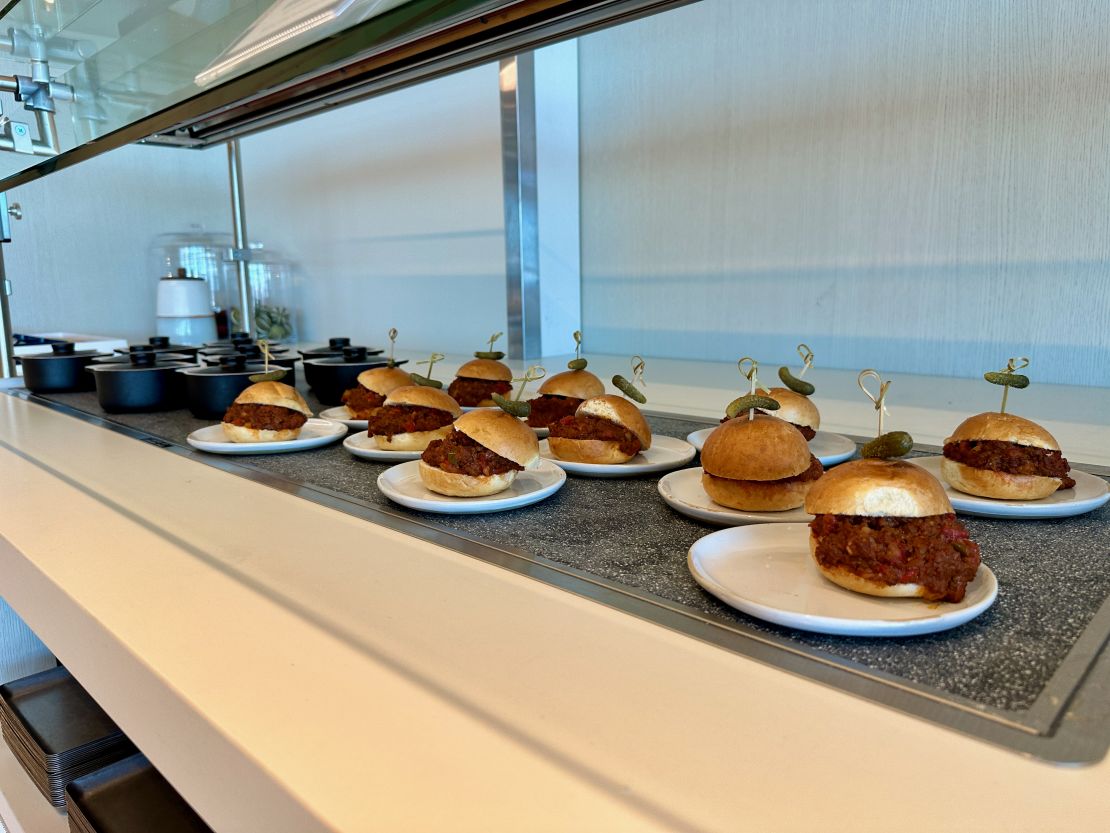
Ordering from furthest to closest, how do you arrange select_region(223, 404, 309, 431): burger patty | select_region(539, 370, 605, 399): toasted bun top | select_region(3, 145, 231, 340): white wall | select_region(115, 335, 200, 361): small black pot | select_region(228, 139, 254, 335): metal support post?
select_region(3, 145, 231, 340): white wall
select_region(228, 139, 254, 335): metal support post
select_region(115, 335, 200, 361): small black pot
select_region(539, 370, 605, 399): toasted bun top
select_region(223, 404, 309, 431): burger patty

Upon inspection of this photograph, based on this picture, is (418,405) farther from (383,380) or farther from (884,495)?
(884,495)

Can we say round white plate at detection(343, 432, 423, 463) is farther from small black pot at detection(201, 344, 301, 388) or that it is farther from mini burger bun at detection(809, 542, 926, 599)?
mini burger bun at detection(809, 542, 926, 599)

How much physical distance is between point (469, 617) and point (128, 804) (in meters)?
0.74

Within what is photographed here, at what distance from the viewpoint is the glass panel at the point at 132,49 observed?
950 mm

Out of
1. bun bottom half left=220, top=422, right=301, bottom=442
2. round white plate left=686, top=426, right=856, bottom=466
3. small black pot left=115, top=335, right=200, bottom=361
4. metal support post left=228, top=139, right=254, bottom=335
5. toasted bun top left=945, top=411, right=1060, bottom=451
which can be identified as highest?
metal support post left=228, top=139, right=254, bottom=335

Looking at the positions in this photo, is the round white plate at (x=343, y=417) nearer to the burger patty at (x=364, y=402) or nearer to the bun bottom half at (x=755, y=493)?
the burger patty at (x=364, y=402)

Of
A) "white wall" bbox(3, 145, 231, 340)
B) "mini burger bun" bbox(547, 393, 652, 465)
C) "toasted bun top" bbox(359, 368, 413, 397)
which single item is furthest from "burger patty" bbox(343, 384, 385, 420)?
"white wall" bbox(3, 145, 231, 340)

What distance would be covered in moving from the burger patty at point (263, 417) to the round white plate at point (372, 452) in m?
0.12

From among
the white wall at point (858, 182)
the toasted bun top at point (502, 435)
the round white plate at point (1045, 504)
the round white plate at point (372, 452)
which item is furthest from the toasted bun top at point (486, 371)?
the white wall at point (858, 182)

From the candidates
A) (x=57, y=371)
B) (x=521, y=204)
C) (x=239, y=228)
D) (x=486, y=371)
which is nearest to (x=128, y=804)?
(x=486, y=371)

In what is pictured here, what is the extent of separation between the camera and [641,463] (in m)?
1.16

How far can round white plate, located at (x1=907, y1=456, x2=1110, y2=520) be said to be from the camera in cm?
88

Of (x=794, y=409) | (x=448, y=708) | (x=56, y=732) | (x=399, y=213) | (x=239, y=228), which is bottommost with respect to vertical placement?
(x=56, y=732)

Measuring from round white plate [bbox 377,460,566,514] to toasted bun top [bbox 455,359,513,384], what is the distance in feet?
1.70
